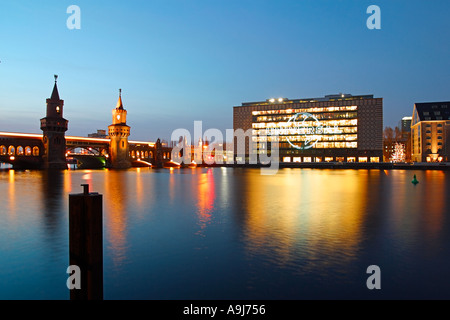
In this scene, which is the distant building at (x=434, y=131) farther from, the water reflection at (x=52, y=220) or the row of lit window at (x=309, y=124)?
the water reflection at (x=52, y=220)

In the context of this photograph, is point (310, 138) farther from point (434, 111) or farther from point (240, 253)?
point (240, 253)

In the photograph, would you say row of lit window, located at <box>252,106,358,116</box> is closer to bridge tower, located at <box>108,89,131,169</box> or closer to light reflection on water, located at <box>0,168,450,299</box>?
bridge tower, located at <box>108,89,131,169</box>

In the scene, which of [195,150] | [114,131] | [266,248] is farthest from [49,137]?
[266,248]

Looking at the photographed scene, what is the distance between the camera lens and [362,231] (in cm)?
1828

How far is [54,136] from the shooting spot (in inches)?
4653

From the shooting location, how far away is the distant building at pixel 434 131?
483ft

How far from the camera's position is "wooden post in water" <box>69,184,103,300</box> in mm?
8289

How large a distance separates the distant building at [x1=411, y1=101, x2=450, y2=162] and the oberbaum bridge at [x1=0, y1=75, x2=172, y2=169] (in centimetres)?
11568

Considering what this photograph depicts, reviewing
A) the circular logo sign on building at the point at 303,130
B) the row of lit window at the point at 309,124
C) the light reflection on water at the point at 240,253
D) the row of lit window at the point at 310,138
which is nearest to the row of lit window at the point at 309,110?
the circular logo sign on building at the point at 303,130

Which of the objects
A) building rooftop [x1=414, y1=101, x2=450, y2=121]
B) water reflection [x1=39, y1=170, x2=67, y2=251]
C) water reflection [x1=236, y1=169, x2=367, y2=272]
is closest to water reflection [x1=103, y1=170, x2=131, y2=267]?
water reflection [x1=39, y1=170, x2=67, y2=251]

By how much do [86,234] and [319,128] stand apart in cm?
16829
